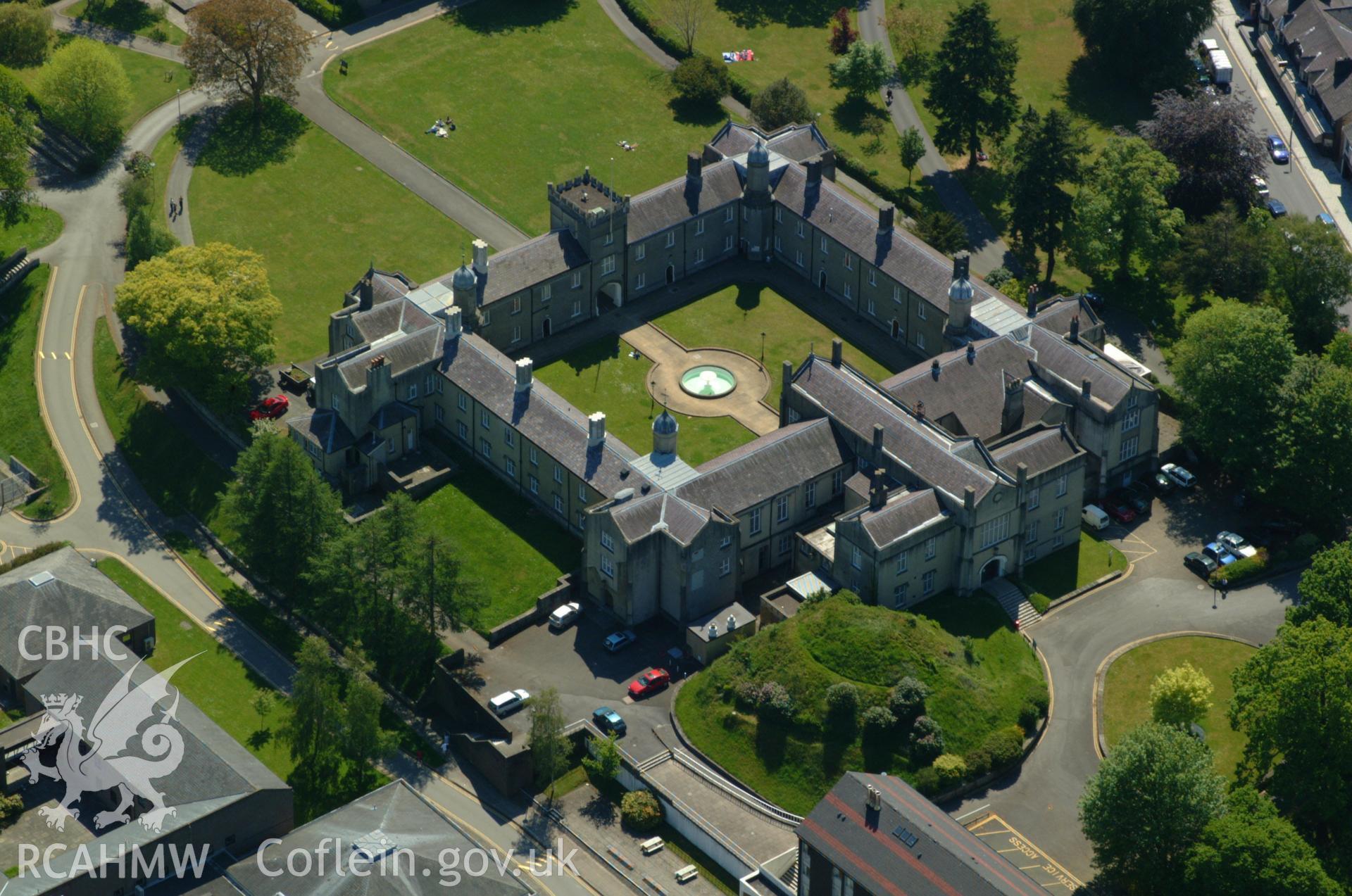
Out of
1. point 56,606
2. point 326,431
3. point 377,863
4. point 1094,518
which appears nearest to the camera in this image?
point 377,863

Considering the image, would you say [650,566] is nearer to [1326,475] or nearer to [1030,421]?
[1030,421]

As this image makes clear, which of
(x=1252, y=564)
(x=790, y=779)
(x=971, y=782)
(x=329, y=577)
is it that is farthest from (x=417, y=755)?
(x=1252, y=564)

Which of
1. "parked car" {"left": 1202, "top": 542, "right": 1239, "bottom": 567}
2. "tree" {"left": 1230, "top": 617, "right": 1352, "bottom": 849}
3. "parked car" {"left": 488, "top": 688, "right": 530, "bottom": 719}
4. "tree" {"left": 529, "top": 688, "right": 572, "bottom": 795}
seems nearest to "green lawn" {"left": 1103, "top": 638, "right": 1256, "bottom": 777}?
"tree" {"left": 1230, "top": 617, "right": 1352, "bottom": 849}

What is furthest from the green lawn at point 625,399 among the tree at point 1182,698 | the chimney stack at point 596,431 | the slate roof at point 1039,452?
→ the tree at point 1182,698

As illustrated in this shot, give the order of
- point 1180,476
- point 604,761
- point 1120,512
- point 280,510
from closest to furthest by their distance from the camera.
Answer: point 604,761, point 280,510, point 1120,512, point 1180,476

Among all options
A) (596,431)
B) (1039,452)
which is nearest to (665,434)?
(596,431)

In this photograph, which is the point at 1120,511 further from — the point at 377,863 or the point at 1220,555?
the point at 377,863
